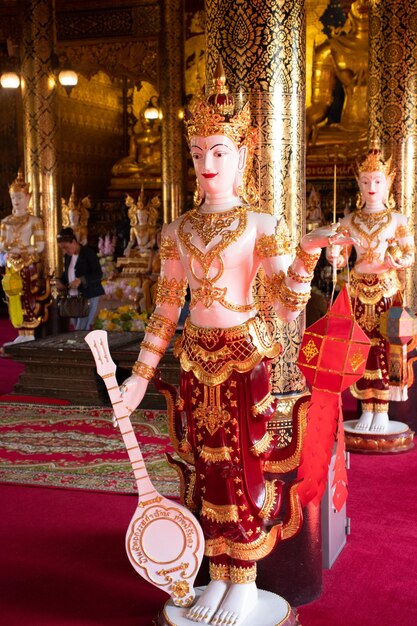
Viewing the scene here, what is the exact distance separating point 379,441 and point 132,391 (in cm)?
276

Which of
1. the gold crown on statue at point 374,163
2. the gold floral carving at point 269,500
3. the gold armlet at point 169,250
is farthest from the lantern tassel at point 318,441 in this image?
the gold crown on statue at point 374,163

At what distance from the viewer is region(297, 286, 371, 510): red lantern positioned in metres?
2.94

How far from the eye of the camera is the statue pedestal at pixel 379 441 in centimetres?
538

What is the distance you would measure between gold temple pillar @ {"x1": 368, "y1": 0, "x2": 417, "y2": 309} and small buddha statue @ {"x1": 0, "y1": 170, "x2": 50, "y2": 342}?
382cm

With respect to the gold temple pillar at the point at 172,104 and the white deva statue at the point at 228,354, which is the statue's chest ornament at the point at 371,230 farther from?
Result: the gold temple pillar at the point at 172,104

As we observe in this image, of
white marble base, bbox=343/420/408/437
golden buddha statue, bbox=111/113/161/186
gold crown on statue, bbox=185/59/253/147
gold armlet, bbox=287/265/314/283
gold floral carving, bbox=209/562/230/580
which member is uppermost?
golden buddha statue, bbox=111/113/161/186

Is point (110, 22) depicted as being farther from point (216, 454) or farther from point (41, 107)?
point (216, 454)

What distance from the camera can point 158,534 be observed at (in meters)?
2.91

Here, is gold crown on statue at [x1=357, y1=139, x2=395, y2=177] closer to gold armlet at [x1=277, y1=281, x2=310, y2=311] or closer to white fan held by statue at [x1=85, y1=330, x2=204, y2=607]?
gold armlet at [x1=277, y1=281, x2=310, y2=311]

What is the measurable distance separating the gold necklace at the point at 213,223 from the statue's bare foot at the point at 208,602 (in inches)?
45.5

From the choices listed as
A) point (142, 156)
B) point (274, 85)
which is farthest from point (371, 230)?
point (142, 156)

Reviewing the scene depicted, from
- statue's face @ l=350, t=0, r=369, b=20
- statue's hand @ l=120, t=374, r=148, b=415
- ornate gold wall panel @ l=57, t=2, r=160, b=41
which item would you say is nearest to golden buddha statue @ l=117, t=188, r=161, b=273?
ornate gold wall panel @ l=57, t=2, r=160, b=41

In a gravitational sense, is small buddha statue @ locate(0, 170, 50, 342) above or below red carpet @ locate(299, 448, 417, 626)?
above

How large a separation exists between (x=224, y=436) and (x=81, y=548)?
4.07 feet
